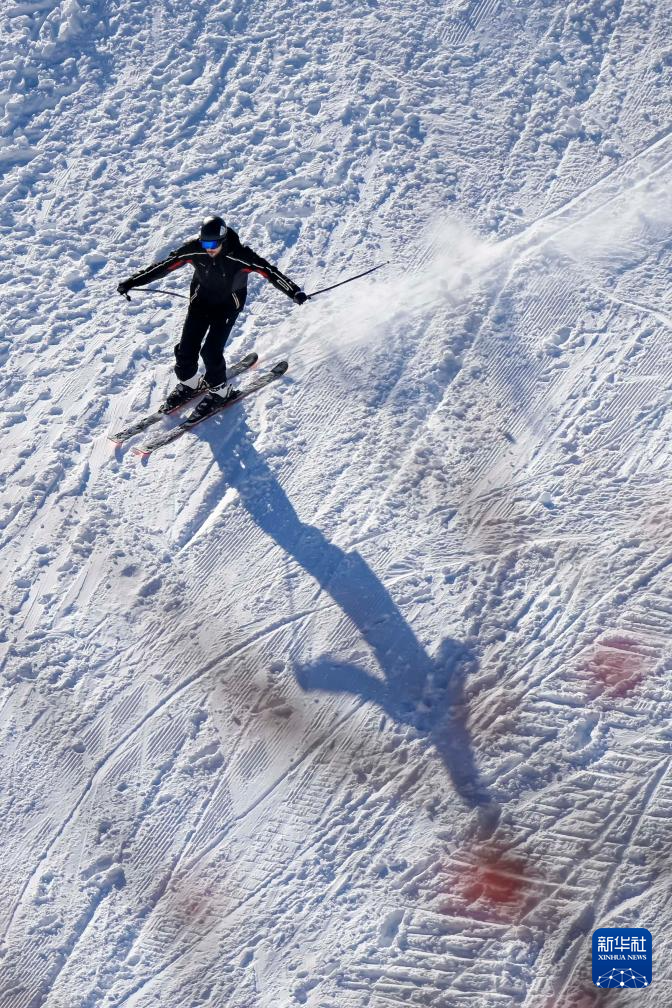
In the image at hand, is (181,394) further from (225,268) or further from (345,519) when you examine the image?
(345,519)

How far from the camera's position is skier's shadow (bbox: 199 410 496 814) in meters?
7.73

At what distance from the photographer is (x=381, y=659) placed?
8.11 metres

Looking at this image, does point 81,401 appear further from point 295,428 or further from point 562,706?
point 562,706

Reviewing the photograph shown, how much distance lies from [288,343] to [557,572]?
3.17 m

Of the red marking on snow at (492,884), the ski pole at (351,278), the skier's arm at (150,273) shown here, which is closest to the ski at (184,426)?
the ski pole at (351,278)

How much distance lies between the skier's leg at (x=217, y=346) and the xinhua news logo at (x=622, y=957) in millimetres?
4925

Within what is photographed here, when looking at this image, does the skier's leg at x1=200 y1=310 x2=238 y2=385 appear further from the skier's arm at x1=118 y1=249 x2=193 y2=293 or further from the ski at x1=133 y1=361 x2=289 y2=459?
the skier's arm at x1=118 y1=249 x2=193 y2=293

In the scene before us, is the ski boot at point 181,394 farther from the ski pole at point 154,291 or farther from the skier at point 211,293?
the ski pole at point 154,291

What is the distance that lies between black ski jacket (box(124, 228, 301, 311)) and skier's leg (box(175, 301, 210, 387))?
0.77 feet

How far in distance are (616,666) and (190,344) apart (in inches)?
161

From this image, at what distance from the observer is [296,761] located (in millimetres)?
7754

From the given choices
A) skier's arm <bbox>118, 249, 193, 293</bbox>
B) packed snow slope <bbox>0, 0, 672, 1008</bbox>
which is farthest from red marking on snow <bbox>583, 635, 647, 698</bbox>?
skier's arm <bbox>118, 249, 193, 293</bbox>

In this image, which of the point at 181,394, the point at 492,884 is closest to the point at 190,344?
the point at 181,394

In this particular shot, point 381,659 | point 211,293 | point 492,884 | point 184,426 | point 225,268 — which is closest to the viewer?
point 492,884
